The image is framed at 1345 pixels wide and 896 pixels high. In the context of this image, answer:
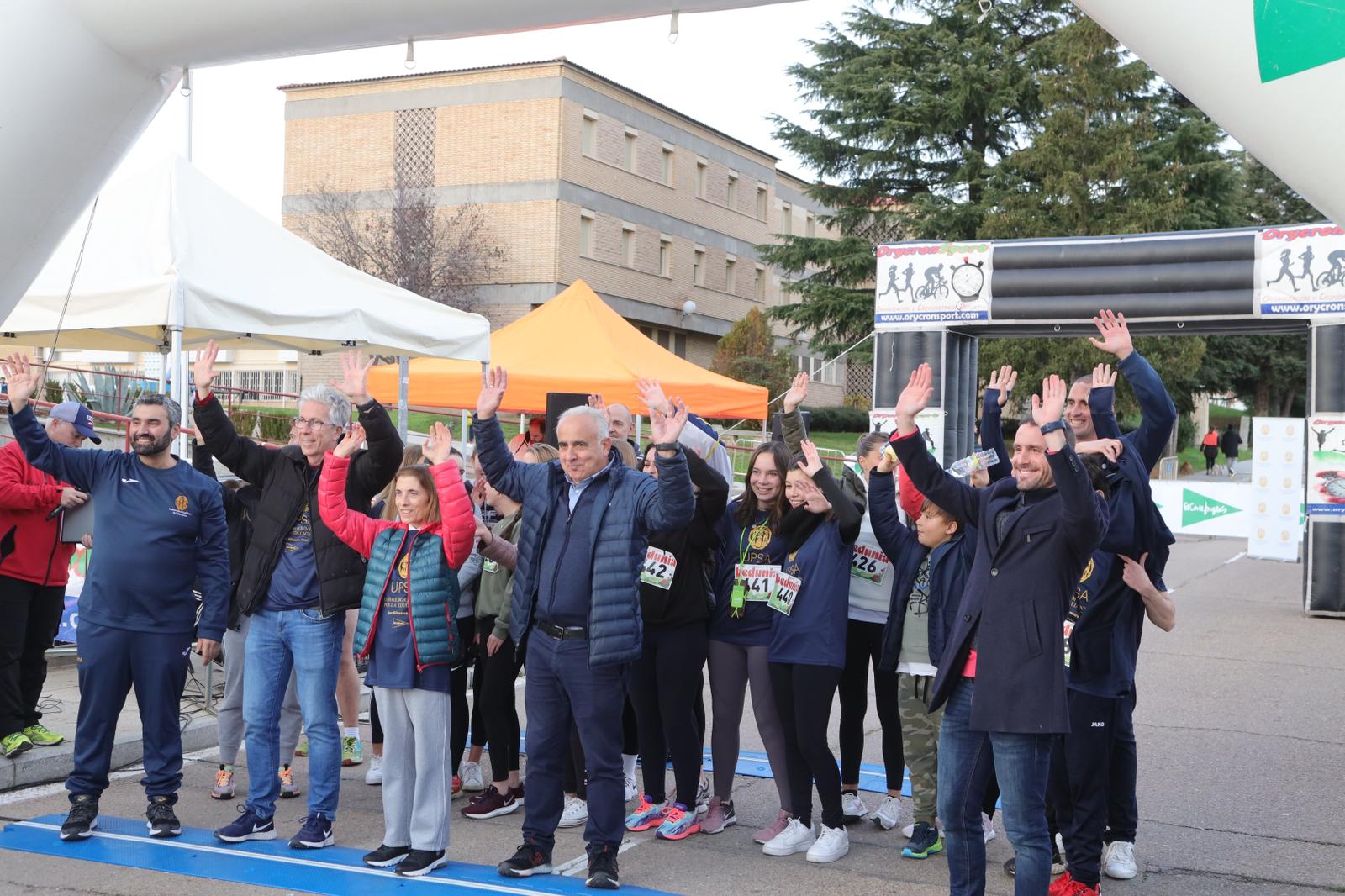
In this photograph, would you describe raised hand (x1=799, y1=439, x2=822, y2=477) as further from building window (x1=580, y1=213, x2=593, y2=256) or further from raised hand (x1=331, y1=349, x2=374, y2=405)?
building window (x1=580, y1=213, x2=593, y2=256)

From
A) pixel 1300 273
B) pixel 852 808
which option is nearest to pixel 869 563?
pixel 852 808

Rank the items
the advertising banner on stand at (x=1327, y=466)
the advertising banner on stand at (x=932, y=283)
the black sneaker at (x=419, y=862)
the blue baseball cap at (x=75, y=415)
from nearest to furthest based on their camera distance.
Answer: the black sneaker at (x=419, y=862) → the blue baseball cap at (x=75, y=415) → the advertising banner on stand at (x=1327, y=466) → the advertising banner on stand at (x=932, y=283)

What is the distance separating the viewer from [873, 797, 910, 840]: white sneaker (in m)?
6.12

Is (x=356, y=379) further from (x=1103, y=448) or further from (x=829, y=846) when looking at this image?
(x=1103, y=448)

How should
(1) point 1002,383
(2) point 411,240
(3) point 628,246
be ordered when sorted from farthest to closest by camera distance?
(3) point 628,246 → (2) point 411,240 → (1) point 1002,383

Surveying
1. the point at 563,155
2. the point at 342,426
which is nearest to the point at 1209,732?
the point at 342,426

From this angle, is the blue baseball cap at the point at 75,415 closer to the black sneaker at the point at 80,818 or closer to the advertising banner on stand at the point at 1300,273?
the black sneaker at the point at 80,818

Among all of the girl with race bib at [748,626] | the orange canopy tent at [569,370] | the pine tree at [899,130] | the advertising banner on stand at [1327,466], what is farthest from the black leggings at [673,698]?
the pine tree at [899,130]

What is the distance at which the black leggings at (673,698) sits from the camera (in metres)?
5.85

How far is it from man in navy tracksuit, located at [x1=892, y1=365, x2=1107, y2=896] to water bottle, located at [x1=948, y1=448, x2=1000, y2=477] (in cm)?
58

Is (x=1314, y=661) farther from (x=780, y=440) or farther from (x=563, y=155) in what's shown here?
(x=563, y=155)

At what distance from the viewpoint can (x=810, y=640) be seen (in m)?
5.66

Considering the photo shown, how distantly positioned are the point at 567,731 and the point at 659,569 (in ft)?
2.82

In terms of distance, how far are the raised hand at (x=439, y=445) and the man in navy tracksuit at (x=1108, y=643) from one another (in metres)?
2.64
